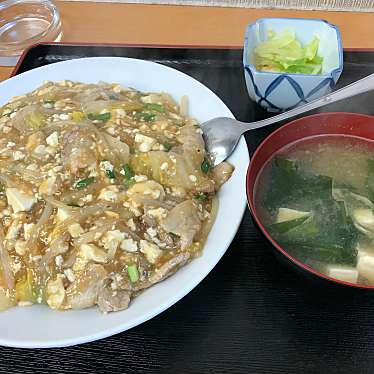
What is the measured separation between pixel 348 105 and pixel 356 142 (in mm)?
517

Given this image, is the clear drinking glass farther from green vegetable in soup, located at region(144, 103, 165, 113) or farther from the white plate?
green vegetable in soup, located at region(144, 103, 165, 113)

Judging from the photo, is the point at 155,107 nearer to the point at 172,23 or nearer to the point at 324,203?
the point at 324,203

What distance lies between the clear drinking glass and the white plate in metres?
0.83

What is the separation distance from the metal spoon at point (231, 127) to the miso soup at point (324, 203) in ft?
0.61

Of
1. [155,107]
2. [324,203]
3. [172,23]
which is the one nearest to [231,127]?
[155,107]

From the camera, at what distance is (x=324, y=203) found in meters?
1.64

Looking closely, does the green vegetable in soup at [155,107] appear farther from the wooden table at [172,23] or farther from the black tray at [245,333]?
the wooden table at [172,23]

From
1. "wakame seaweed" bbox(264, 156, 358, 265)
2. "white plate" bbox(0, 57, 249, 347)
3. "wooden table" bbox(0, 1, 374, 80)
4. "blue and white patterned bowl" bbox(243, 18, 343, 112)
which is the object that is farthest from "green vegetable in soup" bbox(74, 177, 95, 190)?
"wooden table" bbox(0, 1, 374, 80)

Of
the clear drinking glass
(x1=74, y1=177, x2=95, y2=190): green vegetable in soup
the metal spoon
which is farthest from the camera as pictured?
the clear drinking glass

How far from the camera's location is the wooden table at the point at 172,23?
2.99 m

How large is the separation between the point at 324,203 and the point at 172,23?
1.99 m

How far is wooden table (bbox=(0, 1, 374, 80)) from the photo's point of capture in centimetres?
299

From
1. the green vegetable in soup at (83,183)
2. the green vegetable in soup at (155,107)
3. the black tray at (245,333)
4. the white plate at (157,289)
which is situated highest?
the green vegetable in soup at (155,107)

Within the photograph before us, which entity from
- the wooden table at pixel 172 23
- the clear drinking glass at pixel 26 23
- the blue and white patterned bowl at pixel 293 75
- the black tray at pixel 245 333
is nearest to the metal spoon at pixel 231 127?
the blue and white patterned bowl at pixel 293 75
